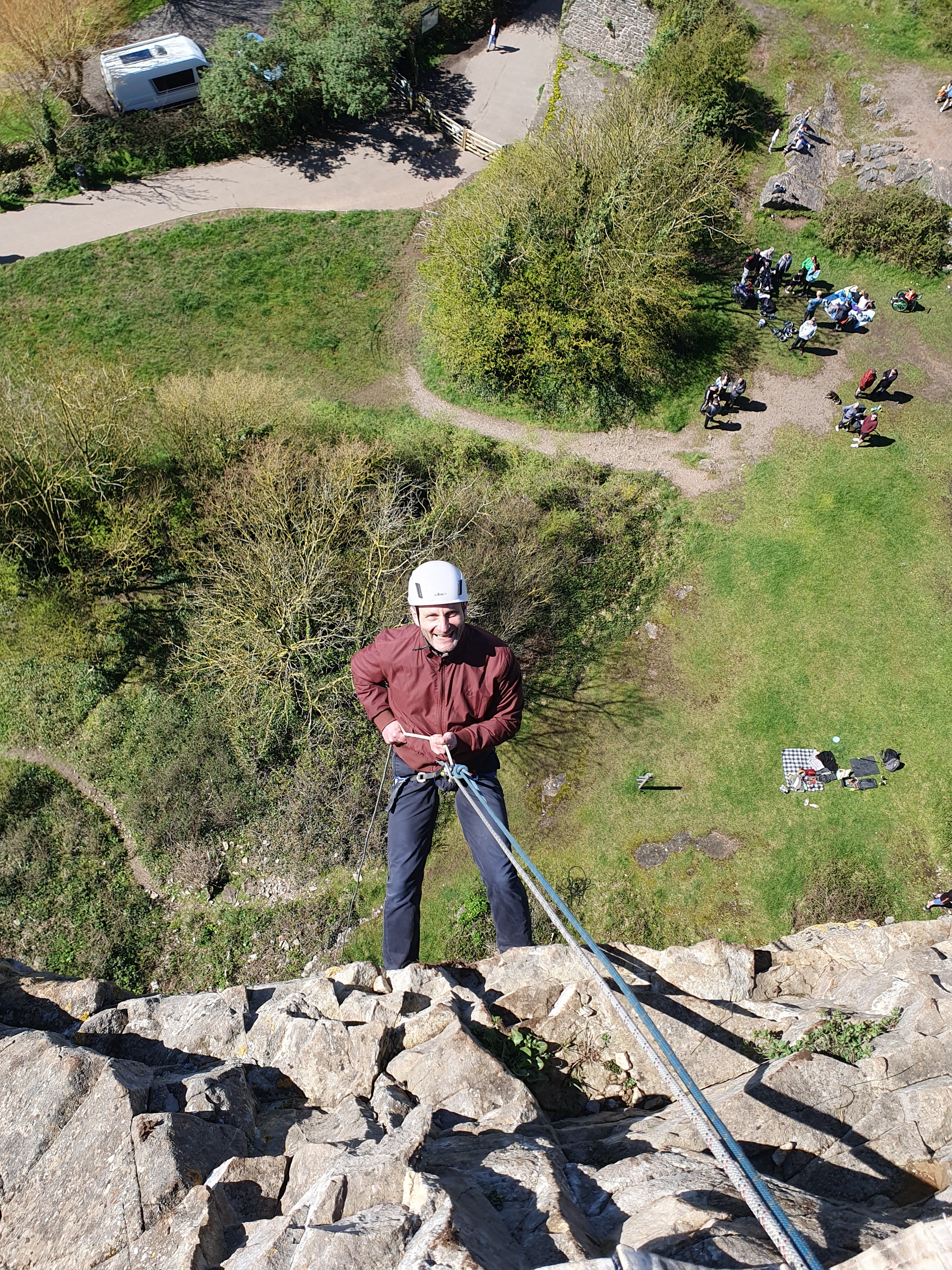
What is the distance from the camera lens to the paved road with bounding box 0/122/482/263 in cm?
2505

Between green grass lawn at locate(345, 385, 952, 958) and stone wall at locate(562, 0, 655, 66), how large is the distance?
16134 millimetres

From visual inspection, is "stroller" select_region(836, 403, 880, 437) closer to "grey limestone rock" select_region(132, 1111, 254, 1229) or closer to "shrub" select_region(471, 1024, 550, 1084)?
"shrub" select_region(471, 1024, 550, 1084)

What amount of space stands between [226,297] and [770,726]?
19.1m

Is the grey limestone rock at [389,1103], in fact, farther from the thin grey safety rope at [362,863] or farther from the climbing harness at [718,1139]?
the thin grey safety rope at [362,863]

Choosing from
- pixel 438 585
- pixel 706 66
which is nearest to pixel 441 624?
pixel 438 585

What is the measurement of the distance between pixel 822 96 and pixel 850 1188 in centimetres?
3169

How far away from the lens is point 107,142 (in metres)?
25.7

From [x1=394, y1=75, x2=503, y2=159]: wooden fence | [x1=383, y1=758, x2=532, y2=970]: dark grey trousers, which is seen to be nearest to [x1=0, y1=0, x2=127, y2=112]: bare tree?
[x1=394, y1=75, x2=503, y2=159]: wooden fence

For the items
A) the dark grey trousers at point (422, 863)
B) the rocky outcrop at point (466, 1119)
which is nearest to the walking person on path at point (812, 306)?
the rocky outcrop at point (466, 1119)

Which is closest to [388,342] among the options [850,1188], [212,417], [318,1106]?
[212,417]

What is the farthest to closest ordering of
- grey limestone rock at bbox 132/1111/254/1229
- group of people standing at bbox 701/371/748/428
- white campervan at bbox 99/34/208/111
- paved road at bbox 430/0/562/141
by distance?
paved road at bbox 430/0/562/141 → white campervan at bbox 99/34/208/111 → group of people standing at bbox 701/371/748/428 → grey limestone rock at bbox 132/1111/254/1229

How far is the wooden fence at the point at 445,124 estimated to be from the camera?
88.1 feet

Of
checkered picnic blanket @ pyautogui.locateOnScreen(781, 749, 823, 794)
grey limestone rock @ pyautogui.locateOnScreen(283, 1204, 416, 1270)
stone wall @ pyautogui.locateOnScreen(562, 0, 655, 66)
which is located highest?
stone wall @ pyautogui.locateOnScreen(562, 0, 655, 66)

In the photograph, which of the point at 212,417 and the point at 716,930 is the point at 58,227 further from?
the point at 716,930
